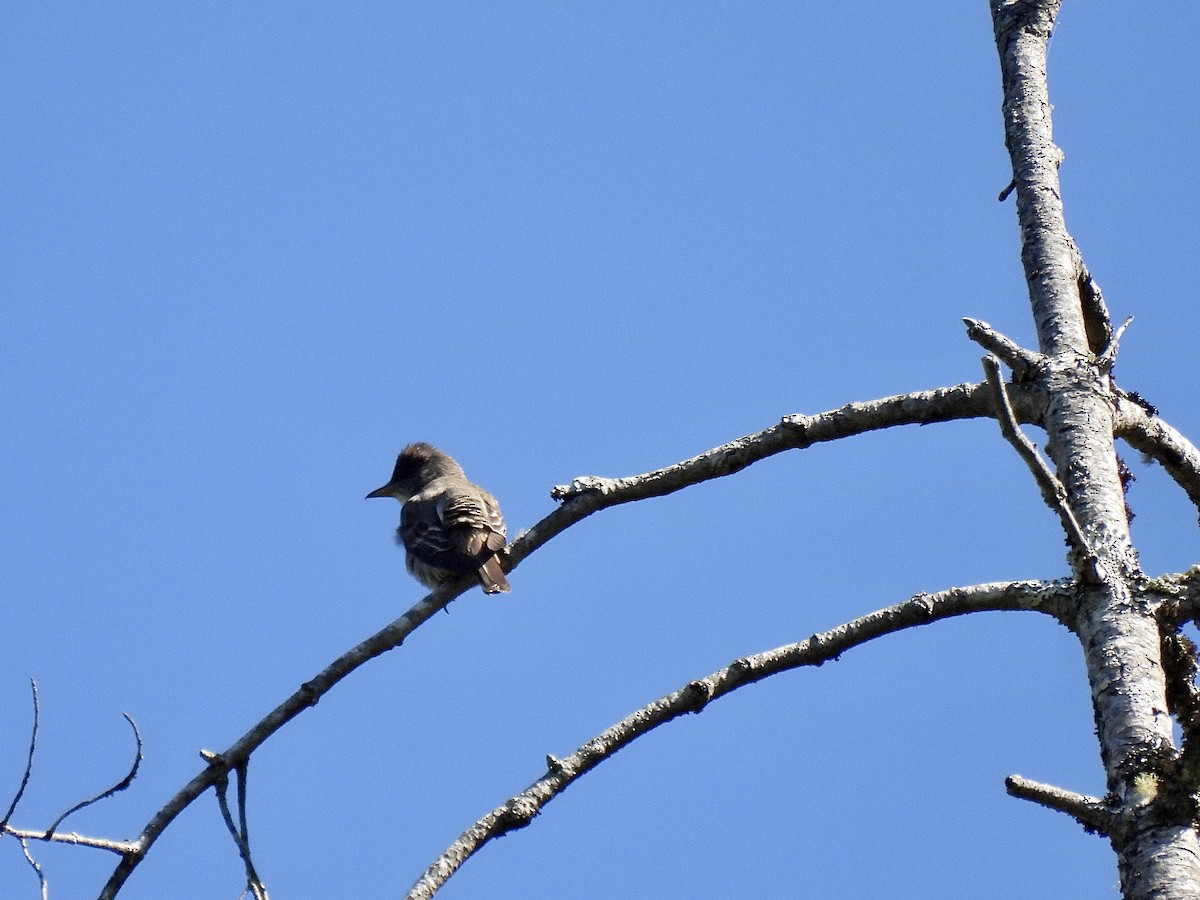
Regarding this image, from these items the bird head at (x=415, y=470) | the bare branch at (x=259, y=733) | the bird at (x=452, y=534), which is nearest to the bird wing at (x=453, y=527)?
the bird at (x=452, y=534)

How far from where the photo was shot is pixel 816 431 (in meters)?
4.02

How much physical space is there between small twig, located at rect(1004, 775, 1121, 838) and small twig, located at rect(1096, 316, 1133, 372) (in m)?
1.32

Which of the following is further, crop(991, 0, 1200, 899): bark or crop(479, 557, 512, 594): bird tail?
crop(479, 557, 512, 594): bird tail

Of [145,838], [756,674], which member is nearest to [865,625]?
[756,674]

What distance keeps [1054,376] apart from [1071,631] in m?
0.74

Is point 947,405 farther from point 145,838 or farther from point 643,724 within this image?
point 145,838

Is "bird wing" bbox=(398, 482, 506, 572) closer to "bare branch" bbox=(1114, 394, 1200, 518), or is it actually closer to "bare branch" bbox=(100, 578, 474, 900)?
"bare branch" bbox=(100, 578, 474, 900)

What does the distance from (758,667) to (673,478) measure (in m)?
0.93

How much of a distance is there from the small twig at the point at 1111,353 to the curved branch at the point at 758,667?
2.37ft

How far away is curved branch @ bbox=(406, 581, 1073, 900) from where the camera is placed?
321cm

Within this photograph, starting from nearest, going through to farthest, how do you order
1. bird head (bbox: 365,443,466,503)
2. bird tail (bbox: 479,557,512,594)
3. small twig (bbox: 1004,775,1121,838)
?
small twig (bbox: 1004,775,1121,838) < bird tail (bbox: 479,557,512,594) < bird head (bbox: 365,443,466,503)

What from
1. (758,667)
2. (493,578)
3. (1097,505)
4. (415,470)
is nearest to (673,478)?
(758,667)

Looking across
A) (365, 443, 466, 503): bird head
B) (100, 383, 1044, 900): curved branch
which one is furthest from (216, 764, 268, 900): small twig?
(365, 443, 466, 503): bird head

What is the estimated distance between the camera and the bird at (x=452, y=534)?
7344 millimetres
